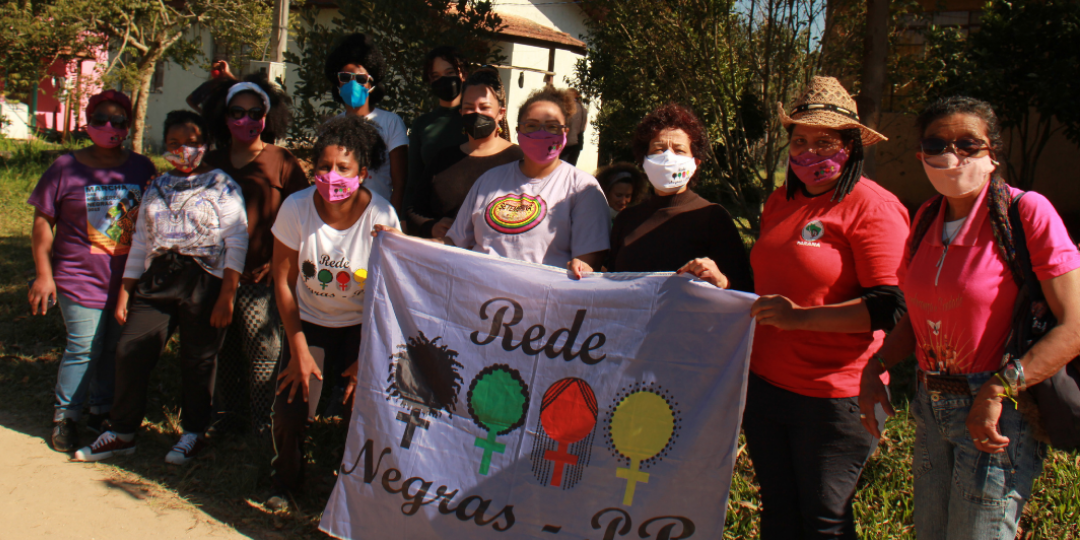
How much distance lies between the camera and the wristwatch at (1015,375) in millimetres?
2109

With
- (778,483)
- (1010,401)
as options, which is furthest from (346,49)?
(1010,401)

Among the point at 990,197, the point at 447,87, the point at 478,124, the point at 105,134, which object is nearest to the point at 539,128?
the point at 478,124

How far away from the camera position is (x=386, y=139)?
15.1ft

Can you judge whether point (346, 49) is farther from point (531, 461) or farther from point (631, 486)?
point (631, 486)

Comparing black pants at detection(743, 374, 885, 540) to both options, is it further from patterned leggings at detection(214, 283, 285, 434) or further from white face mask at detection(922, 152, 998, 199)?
patterned leggings at detection(214, 283, 285, 434)

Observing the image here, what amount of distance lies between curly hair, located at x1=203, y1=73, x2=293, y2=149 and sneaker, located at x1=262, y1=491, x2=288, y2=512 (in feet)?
7.00

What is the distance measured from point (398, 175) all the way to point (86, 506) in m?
2.43

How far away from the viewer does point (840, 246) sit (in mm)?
2600

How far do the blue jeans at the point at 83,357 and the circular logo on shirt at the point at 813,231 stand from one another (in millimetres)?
4053

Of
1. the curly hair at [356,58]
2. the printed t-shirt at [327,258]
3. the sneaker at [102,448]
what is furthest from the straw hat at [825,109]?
the sneaker at [102,448]

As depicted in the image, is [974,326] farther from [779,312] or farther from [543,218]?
[543,218]

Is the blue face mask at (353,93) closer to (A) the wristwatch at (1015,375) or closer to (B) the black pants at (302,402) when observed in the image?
(B) the black pants at (302,402)

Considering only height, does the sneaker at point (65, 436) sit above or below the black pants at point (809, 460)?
below

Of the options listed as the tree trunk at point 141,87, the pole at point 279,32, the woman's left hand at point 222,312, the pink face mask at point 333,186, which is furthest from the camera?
the tree trunk at point 141,87
